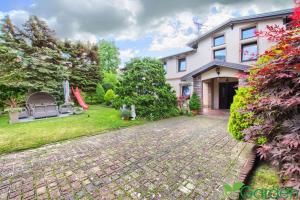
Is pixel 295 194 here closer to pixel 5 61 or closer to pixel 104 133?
pixel 104 133

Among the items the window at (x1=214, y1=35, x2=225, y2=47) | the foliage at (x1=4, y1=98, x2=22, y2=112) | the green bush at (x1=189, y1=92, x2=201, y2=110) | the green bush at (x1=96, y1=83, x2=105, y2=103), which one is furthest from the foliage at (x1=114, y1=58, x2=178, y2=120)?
the green bush at (x1=96, y1=83, x2=105, y2=103)

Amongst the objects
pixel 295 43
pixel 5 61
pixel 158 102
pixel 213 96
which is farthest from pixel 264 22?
pixel 5 61

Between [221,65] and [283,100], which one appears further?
[221,65]

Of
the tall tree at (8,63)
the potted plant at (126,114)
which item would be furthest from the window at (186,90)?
the tall tree at (8,63)

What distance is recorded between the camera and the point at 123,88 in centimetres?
818

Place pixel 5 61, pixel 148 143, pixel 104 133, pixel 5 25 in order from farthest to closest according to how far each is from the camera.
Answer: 1. pixel 5 25
2. pixel 5 61
3. pixel 104 133
4. pixel 148 143

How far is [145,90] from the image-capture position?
833 cm

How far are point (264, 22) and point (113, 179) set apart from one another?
36.6ft

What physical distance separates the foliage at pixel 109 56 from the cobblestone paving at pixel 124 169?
24.9 meters

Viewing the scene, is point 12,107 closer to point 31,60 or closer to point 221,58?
point 31,60

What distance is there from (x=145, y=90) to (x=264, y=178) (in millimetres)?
6574

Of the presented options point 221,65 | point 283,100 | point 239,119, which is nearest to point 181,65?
point 221,65

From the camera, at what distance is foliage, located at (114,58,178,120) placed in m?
8.00

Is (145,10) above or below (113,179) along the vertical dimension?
above
